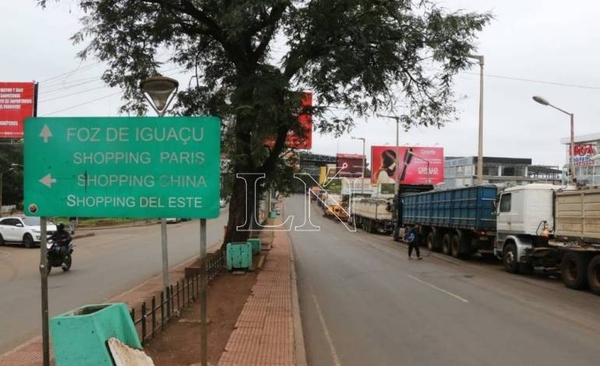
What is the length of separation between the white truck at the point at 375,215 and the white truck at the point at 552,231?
18.9 m

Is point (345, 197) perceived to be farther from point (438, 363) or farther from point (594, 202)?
point (438, 363)

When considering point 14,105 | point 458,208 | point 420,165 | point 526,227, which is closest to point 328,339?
point 526,227

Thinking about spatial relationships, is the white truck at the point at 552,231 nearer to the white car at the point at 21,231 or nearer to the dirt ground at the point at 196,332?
the dirt ground at the point at 196,332

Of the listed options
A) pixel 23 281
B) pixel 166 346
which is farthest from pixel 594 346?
pixel 23 281

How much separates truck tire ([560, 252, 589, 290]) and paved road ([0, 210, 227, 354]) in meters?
11.1

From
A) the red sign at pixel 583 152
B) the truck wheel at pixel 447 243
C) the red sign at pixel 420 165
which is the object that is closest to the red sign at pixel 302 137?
the truck wheel at pixel 447 243

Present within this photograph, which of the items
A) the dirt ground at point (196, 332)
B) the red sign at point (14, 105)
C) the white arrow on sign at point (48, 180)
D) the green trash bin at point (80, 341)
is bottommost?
the dirt ground at point (196, 332)

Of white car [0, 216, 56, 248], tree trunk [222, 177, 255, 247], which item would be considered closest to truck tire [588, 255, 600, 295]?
tree trunk [222, 177, 255, 247]

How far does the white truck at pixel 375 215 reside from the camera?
4069cm

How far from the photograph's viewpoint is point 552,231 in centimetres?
1695

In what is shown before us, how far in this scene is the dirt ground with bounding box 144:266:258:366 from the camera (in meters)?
6.74

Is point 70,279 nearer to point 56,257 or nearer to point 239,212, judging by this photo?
point 56,257

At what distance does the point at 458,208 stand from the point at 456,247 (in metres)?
1.66

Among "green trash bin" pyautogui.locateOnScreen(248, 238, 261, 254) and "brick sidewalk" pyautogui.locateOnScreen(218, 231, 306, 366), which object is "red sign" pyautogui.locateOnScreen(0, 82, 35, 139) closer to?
"green trash bin" pyautogui.locateOnScreen(248, 238, 261, 254)
